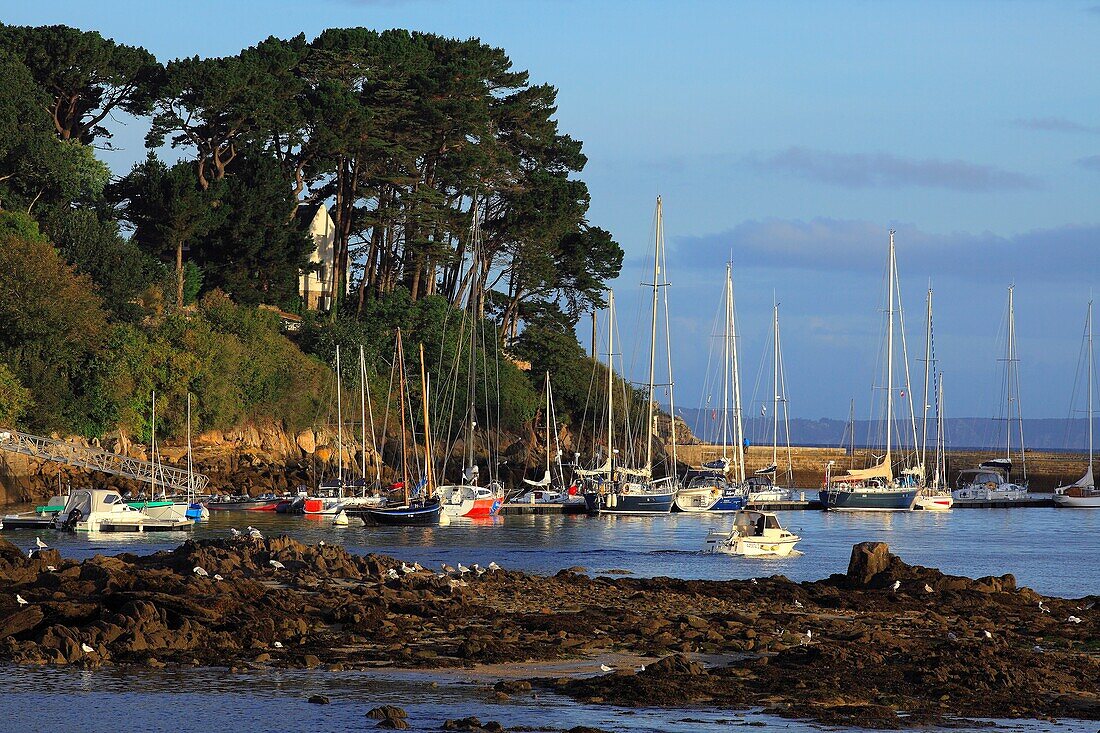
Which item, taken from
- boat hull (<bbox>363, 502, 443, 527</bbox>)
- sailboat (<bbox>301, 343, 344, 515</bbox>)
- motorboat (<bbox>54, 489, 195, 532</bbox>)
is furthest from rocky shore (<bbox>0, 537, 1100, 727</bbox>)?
sailboat (<bbox>301, 343, 344, 515</bbox>)

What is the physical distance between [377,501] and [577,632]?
42459mm

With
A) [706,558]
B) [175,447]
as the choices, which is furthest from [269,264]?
[706,558]

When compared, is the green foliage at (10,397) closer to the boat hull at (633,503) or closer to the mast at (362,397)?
the mast at (362,397)

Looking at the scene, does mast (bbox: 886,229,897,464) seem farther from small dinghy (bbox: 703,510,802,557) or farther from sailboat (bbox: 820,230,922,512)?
small dinghy (bbox: 703,510,802,557)

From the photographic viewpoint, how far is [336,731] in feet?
65.3

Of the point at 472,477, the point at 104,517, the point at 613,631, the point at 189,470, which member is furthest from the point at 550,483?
the point at 613,631

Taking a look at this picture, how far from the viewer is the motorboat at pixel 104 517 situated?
56.7m

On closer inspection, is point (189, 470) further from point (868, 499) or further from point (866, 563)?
point (866, 563)

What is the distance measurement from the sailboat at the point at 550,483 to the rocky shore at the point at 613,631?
142ft

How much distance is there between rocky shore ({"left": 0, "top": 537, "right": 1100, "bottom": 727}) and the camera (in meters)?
22.1

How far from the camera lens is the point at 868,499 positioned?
84.2m

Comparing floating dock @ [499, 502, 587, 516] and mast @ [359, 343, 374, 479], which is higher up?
mast @ [359, 343, 374, 479]

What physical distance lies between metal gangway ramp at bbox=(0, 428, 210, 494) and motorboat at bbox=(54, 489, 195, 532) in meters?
8.11

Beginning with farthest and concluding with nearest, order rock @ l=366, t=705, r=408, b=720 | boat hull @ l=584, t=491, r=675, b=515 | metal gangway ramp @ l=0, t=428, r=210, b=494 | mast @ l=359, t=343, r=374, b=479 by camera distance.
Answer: boat hull @ l=584, t=491, r=675, b=515
mast @ l=359, t=343, r=374, b=479
metal gangway ramp @ l=0, t=428, r=210, b=494
rock @ l=366, t=705, r=408, b=720
